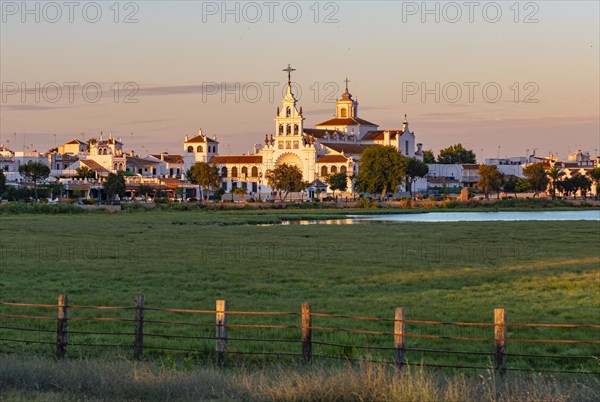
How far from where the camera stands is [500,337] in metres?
16.6

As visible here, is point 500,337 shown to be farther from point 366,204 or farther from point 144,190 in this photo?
point 144,190

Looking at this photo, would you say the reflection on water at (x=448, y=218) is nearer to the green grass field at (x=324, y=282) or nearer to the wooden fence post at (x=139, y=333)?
the green grass field at (x=324, y=282)

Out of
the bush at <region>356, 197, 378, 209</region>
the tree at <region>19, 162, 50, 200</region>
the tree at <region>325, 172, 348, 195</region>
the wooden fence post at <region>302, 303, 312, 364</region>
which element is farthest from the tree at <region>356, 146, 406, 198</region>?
the wooden fence post at <region>302, 303, 312, 364</region>

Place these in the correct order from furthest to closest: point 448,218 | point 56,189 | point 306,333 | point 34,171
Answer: point 56,189
point 34,171
point 448,218
point 306,333

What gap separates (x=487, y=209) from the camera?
126625mm

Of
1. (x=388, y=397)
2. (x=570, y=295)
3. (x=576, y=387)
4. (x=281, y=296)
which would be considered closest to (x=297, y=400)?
(x=388, y=397)

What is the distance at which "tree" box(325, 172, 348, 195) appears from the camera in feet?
633

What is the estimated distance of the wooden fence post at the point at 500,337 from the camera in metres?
16.4

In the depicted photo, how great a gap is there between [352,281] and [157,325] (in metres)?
11.7

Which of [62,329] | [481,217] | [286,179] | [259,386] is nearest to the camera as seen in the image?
[259,386]

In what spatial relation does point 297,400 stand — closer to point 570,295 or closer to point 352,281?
point 570,295

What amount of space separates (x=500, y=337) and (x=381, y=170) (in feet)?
487

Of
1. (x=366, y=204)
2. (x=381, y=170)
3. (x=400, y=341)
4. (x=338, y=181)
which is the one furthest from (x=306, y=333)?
(x=338, y=181)

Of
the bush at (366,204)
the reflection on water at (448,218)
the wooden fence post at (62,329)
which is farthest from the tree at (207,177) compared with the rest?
the wooden fence post at (62,329)
